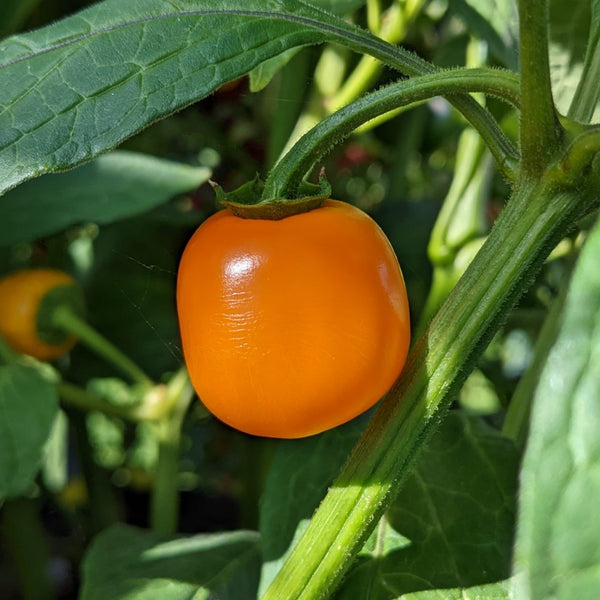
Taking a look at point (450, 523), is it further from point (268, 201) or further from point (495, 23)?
point (495, 23)

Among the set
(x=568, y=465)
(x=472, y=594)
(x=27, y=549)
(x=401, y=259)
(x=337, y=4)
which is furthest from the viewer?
(x=27, y=549)

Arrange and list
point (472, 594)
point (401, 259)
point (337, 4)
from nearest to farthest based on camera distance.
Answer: point (472, 594), point (337, 4), point (401, 259)

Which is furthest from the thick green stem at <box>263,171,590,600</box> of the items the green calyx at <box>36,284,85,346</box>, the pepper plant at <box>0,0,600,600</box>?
the green calyx at <box>36,284,85,346</box>

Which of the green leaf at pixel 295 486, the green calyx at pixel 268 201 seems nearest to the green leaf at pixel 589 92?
the green calyx at pixel 268 201

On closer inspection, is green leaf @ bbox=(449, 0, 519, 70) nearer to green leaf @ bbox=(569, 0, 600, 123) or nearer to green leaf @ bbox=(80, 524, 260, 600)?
green leaf @ bbox=(569, 0, 600, 123)

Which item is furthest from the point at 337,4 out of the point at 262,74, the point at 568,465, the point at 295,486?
the point at 568,465

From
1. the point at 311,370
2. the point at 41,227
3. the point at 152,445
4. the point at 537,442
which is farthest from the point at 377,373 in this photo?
the point at 152,445

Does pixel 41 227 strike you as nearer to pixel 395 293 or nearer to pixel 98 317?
pixel 98 317
